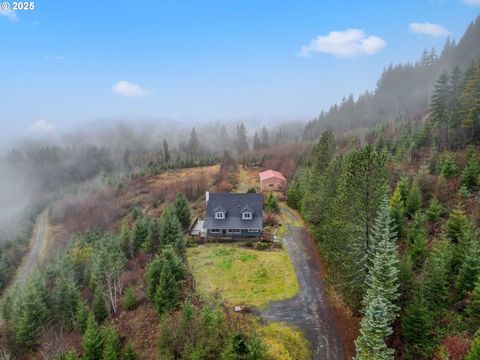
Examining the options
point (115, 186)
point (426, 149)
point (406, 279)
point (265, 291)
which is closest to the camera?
point (406, 279)

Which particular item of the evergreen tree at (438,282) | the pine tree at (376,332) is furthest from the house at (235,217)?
the pine tree at (376,332)

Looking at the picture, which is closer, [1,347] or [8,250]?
[1,347]

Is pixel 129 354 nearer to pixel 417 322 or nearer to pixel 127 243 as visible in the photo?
pixel 417 322

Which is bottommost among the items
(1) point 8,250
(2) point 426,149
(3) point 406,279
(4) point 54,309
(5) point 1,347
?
(1) point 8,250

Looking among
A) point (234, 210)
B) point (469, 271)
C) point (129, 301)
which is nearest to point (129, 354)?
point (129, 301)

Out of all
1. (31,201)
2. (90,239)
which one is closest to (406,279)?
(90,239)

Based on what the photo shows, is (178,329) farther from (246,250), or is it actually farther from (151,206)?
(151,206)

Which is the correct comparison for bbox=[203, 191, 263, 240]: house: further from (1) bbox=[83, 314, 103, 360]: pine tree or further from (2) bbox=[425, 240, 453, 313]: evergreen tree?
(2) bbox=[425, 240, 453, 313]: evergreen tree
